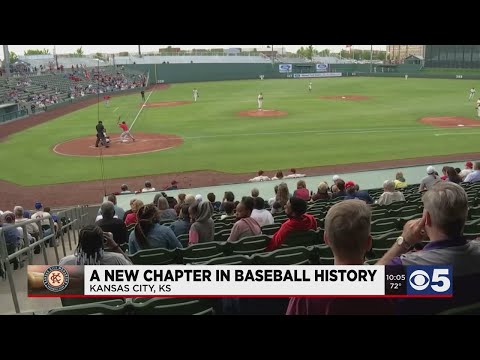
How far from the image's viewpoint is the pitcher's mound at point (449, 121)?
26.6 m

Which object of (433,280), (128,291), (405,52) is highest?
(405,52)

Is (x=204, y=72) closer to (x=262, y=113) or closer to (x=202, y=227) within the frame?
(x=262, y=113)

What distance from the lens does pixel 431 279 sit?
3232mm

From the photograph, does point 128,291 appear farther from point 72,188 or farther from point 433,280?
point 72,188

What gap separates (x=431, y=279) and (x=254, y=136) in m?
21.6

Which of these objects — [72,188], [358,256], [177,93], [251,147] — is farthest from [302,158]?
[177,93]

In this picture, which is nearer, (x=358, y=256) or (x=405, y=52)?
(x=358, y=256)

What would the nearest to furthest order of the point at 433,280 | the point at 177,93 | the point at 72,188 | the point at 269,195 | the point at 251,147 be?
the point at 433,280, the point at 269,195, the point at 72,188, the point at 251,147, the point at 177,93

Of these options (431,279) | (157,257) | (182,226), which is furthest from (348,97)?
(431,279)

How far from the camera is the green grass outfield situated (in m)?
19.3

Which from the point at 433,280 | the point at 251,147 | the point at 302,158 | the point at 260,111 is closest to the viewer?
the point at 433,280

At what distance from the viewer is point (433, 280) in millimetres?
3236

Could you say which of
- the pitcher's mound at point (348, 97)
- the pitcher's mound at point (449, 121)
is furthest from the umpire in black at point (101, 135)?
the pitcher's mound at point (348, 97)
